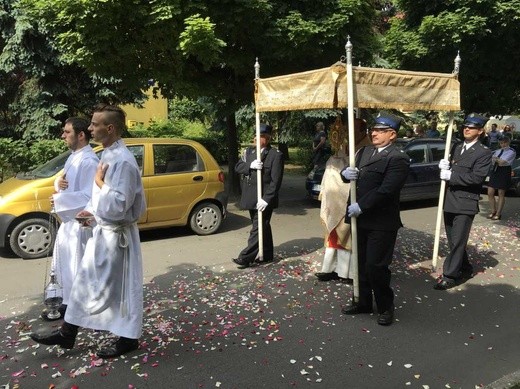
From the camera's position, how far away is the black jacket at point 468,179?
18.3 feet

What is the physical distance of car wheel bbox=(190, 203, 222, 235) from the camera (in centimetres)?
831

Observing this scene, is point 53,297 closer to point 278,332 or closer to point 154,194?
point 278,332

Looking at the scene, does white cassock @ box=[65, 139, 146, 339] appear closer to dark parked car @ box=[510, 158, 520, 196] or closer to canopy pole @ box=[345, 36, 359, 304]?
canopy pole @ box=[345, 36, 359, 304]

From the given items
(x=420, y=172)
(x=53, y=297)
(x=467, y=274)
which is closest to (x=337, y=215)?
(x=467, y=274)

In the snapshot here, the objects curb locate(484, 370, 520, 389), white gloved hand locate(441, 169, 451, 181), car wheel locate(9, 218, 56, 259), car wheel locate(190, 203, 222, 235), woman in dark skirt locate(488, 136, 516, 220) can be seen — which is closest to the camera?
curb locate(484, 370, 520, 389)

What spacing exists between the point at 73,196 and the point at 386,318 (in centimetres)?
308

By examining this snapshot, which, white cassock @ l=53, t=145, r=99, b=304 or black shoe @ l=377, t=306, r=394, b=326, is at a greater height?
white cassock @ l=53, t=145, r=99, b=304

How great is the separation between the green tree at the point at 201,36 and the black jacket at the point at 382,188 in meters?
4.47

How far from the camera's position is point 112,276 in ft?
12.3

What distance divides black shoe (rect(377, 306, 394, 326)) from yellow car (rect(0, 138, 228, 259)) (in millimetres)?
4288

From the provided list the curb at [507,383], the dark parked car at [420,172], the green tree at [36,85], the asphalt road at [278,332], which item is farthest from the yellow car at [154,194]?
the green tree at [36,85]

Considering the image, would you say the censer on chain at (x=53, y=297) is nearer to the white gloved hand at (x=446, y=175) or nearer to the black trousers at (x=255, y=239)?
the black trousers at (x=255, y=239)

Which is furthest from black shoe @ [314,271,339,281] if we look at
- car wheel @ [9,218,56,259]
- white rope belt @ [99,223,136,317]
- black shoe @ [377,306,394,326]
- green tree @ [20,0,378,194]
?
green tree @ [20,0,378,194]

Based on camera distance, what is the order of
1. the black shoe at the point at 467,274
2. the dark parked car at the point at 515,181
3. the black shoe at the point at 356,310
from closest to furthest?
the black shoe at the point at 356,310
the black shoe at the point at 467,274
the dark parked car at the point at 515,181
